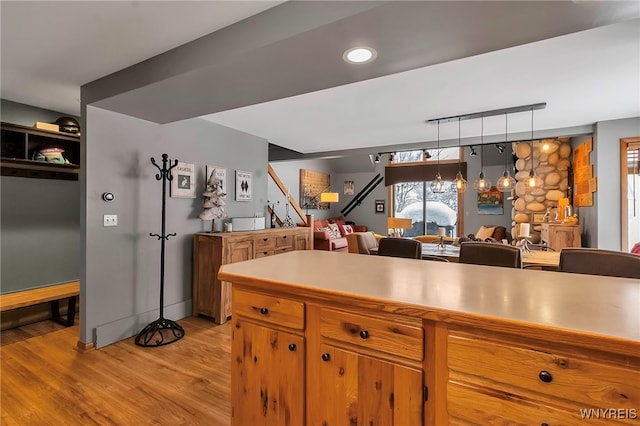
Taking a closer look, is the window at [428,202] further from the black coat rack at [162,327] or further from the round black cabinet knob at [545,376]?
the round black cabinet knob at [545,376]

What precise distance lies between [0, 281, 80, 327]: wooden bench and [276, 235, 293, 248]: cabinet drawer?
2319mm

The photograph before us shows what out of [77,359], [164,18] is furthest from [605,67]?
[77,359]

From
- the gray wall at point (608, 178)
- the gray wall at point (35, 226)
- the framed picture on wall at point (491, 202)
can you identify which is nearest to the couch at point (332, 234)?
the framed picture on wall at point (491, 202)

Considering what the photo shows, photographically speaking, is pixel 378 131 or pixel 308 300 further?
pixel 378 131

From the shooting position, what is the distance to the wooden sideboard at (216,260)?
3.42 metres

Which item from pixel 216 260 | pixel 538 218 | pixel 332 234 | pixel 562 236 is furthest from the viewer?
pixel 332 234

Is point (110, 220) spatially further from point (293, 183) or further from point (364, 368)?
point (293, 183)

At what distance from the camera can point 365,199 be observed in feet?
32.5

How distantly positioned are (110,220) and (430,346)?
304 cm

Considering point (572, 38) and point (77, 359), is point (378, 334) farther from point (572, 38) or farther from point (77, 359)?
point (77, 359)

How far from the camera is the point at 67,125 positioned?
3.36 metres

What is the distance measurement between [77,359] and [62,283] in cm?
140

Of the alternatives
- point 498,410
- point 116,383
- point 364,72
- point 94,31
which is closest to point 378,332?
point 498,410

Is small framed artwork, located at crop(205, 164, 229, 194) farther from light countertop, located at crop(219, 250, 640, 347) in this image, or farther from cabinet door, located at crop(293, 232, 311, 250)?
light countertop, located at crop(219, 250, 640, 347)
